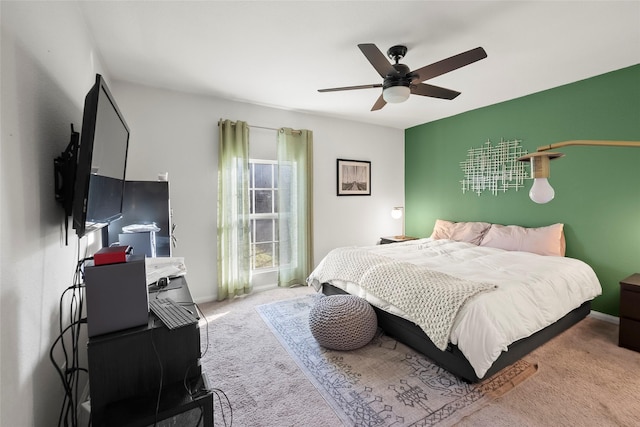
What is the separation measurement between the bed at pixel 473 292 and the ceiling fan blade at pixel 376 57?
158 centimetres

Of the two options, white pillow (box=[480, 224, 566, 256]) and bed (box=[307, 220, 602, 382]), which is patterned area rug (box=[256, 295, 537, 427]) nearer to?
bed (box=[307, 220, 602, 382])

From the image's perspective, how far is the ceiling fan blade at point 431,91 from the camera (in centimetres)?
228

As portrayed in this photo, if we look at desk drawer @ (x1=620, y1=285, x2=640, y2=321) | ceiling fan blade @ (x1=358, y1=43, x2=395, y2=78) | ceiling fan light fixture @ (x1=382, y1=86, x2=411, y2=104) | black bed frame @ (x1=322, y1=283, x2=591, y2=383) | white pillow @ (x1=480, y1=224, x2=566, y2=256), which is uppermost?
ceiling fan blade @ (x1=358, y1=43, x2=395, y2=78)

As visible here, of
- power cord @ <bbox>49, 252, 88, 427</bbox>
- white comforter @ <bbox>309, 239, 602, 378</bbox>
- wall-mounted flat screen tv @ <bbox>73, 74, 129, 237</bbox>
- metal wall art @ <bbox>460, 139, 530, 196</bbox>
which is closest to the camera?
wall-mounted flat screen tv @ <bbox>73, 74, 129, 237</bbox>

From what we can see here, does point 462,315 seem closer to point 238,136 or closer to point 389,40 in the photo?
point 389,40

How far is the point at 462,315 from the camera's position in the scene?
1.82 metres

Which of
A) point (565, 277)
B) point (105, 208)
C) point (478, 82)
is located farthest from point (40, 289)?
point (478, 82)

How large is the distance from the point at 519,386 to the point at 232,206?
3148 millimetres

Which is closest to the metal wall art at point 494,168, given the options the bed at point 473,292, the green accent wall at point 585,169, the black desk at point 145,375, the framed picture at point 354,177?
the green accent wall at point 585,169

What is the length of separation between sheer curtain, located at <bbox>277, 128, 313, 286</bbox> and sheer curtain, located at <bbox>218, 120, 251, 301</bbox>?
50 cm

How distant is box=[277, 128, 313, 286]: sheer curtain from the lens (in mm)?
3820

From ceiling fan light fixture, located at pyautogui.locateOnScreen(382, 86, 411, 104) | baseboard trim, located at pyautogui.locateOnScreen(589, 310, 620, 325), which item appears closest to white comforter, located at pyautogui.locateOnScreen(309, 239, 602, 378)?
baseboard trim, located at pyautogui.locateOnScreen(589, 310, 620, 325)

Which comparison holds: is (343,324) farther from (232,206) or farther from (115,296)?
(232,206)

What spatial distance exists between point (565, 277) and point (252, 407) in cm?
271
